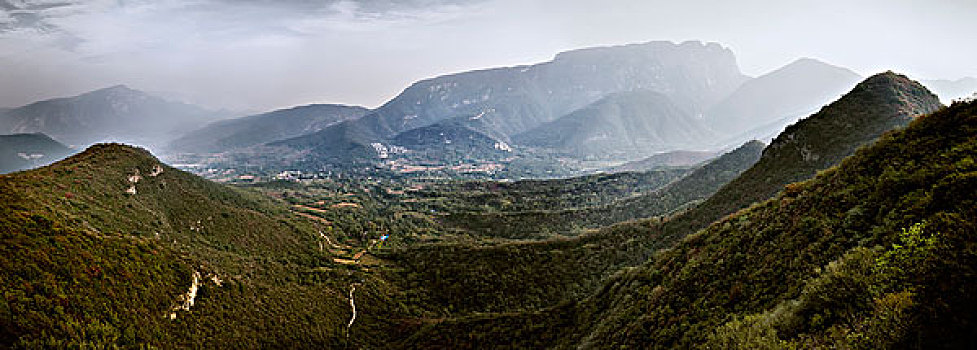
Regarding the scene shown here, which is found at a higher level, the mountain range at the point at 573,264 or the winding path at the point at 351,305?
the mountain range at the point at 573,264

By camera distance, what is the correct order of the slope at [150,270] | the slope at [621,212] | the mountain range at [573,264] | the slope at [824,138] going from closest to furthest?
the mountain range at [573,264], the slope at [150,270], the slope at [824,138], the slope at [621,212]

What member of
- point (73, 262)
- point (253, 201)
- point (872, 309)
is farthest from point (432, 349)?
point (253, 201)

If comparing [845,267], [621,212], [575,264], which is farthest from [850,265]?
[621,212]

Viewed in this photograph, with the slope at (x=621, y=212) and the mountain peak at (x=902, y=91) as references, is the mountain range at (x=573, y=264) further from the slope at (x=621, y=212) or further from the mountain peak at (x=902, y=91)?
the slope at (x=621, y=212)

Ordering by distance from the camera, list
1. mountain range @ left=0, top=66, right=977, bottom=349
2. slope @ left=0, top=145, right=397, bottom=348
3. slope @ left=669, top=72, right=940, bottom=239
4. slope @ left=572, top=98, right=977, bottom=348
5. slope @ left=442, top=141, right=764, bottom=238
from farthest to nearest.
Result: slope @ left=442, top=141, right=764, bottom=238 → slope @ left=669, top=72, right=940, bottom=239 → slope @ left=0, top=145, right=397, bottom=348 → mountain range @ left=0, top=66, right=977, bottom=349 → slope @ left=572, top=98, right=977, bottom=348

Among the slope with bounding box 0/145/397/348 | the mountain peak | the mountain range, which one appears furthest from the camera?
the mountain peak

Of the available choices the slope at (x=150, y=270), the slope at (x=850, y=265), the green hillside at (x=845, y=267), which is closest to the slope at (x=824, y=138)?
the green hillside at (x=845, y=267)

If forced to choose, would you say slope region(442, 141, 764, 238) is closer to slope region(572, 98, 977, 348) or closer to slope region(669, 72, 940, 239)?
slope region(669, 72, 940, 239)

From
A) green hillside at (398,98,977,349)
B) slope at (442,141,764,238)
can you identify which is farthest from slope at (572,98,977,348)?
slope at (442,141,764,238)

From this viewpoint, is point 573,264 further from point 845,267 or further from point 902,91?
point 845,267

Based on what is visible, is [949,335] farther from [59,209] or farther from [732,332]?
[59,209]

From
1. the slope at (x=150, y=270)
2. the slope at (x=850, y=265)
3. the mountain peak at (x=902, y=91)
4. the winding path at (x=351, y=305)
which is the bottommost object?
the winding path at (x=351, y=305)
